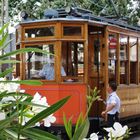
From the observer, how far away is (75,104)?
33.3 feet

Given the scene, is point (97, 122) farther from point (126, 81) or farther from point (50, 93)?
point (126, 81)

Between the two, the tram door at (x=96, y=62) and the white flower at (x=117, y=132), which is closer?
the white flower at (x=117, y=132)

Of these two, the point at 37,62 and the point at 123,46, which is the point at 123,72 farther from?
the point at 37,62

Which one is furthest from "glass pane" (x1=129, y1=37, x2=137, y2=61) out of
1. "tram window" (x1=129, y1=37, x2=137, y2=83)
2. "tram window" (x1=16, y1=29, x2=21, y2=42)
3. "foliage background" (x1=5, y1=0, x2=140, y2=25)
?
"foliage background" (x1=5, y1=0, x2=140, y2=25)

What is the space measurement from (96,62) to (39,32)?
1.49 metres

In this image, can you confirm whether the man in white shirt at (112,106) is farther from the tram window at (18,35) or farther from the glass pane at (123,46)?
the tram window at (18,35)

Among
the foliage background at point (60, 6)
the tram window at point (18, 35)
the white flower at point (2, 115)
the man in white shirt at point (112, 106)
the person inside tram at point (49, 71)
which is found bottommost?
the man in white shirt at point (112, 106)

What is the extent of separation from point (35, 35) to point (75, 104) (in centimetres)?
165

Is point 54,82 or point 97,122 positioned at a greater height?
point 54,82

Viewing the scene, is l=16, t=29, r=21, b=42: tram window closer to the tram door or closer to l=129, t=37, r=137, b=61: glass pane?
the tram door

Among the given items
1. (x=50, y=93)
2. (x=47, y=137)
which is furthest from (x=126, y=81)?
(x=47, y=137)

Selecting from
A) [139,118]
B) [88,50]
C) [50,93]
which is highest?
[88,50]

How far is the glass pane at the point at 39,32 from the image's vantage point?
1035 centimetres

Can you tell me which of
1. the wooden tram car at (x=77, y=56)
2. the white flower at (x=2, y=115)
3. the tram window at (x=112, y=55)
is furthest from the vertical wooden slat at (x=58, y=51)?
the white flower at (x=2, y=115)
